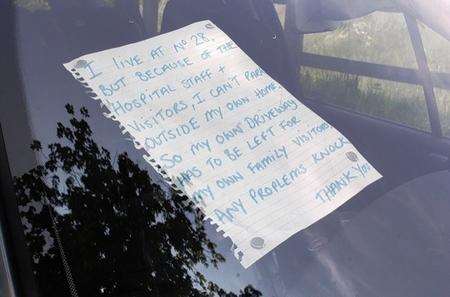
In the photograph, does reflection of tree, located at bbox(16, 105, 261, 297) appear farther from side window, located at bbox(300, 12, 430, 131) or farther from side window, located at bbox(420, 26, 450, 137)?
side window, located at bbox(420, 26, 450, 137)

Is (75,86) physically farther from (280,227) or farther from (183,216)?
(280,227)

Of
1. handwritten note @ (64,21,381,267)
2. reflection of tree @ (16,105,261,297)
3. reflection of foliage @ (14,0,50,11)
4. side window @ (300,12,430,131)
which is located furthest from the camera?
side window @ (300,12,430,131)

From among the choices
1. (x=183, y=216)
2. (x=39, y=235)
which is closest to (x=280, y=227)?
(x=183, y=216)

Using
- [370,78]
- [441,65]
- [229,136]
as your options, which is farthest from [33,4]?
[441,65]

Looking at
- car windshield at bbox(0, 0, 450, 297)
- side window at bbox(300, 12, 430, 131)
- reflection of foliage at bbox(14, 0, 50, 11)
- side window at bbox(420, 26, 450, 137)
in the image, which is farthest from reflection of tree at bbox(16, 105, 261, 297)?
side window at bbox(420, 26, 450, 137)

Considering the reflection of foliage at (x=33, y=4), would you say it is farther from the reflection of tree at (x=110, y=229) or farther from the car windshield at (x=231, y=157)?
the reflection of tree at (x=110, y=229)

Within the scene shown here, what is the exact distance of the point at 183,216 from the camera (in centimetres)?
132

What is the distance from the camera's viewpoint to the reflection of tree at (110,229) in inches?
48.5

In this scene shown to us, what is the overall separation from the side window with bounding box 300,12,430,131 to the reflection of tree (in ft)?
1.98

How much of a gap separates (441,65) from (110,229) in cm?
116

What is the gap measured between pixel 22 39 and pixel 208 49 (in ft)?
1.56

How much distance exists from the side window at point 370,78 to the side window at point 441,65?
5 centimetres

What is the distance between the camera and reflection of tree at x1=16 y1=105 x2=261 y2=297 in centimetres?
123

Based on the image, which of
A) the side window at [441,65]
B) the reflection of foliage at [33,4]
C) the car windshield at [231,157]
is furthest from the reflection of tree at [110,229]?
the side window at [441,65]
